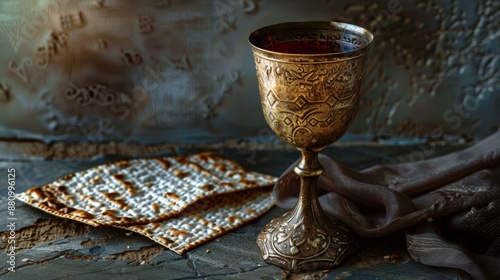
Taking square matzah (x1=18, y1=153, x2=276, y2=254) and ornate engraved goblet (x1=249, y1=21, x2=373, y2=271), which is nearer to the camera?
ornate engraved goblet (x1=249, y1=21, x2=373, y2=271)

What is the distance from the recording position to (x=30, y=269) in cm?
199

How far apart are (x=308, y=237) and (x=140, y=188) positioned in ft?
2.21

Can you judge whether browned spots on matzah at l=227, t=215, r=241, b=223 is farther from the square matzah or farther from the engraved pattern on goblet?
the engraved pattern on goblet

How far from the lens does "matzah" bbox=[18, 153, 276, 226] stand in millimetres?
2225

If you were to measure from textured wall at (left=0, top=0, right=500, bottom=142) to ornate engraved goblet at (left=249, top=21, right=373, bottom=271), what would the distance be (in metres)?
0.68

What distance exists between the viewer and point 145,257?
205 centimetres

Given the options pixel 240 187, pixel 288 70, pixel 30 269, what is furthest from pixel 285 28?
pixel 30 269

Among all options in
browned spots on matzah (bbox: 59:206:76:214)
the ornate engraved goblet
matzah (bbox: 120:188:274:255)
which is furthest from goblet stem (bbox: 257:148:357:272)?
browned spots on matzah (bbox: 59:206:76:214)

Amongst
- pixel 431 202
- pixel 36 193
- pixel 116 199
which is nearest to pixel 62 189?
pixel 36 193

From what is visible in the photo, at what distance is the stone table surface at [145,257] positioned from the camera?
1958 mm

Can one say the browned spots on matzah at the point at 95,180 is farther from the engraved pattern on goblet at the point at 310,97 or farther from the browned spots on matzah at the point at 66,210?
the engraved pattern on goblet at the point at 310,97

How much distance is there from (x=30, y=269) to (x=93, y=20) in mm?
1013

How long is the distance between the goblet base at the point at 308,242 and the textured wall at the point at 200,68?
82 centimetres

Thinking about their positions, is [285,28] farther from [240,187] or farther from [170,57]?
[170,57]
